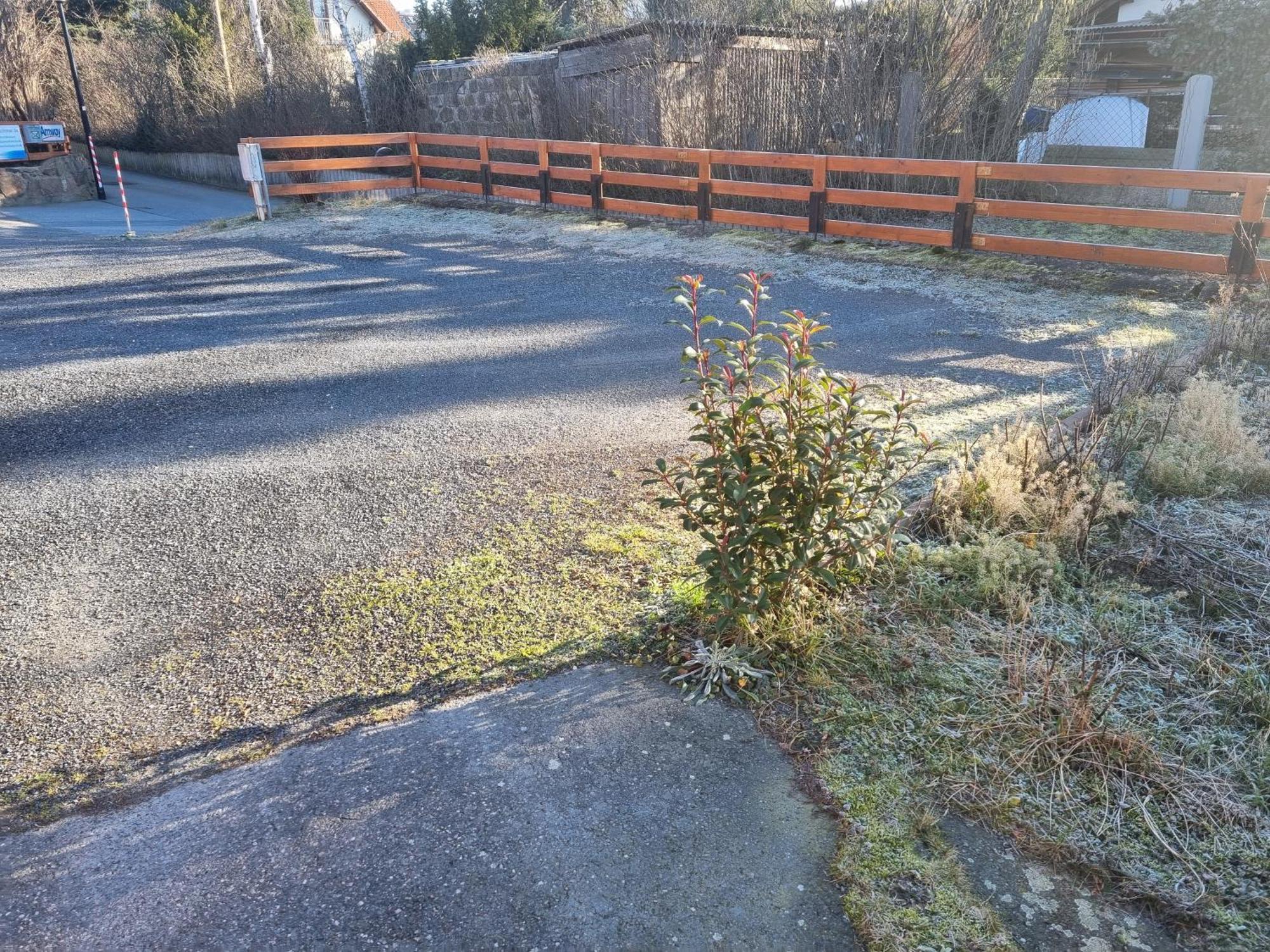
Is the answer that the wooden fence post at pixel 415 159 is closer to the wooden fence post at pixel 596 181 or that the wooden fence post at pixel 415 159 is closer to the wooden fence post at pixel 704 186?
the wooden fence post at pixel 596 181

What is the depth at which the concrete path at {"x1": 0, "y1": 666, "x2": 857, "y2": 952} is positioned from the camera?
94.0 inches

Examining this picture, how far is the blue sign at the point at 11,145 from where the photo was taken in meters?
19.7

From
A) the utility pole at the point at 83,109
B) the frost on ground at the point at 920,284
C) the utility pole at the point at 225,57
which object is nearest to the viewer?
the frost on ground at the point at 920,284

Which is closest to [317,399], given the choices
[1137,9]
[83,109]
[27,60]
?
[83,109]

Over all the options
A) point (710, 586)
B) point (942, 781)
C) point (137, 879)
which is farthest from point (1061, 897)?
point (137, 879)

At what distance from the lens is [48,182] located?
1988cm

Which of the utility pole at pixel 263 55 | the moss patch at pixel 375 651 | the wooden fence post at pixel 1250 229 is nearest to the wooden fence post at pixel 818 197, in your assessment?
the wooden fence post at pixel 1250 229

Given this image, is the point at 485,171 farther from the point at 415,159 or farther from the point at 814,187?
the point at 814,187

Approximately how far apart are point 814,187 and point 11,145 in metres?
17.3

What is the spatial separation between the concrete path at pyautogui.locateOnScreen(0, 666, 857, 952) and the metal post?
42.0 feet

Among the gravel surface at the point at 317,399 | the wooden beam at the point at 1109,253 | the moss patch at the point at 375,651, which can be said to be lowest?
the moss patch at the point at 375,651

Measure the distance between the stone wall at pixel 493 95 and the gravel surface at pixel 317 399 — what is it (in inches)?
232

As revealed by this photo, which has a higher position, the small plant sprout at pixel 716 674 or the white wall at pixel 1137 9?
the white wall at pixel 1137 9

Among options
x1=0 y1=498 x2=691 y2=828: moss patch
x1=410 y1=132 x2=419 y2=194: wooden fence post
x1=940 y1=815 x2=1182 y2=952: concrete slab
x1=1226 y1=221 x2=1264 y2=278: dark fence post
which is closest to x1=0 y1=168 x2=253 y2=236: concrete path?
x1=410 y1=132 x2=419 y2=194: wooden fence post
